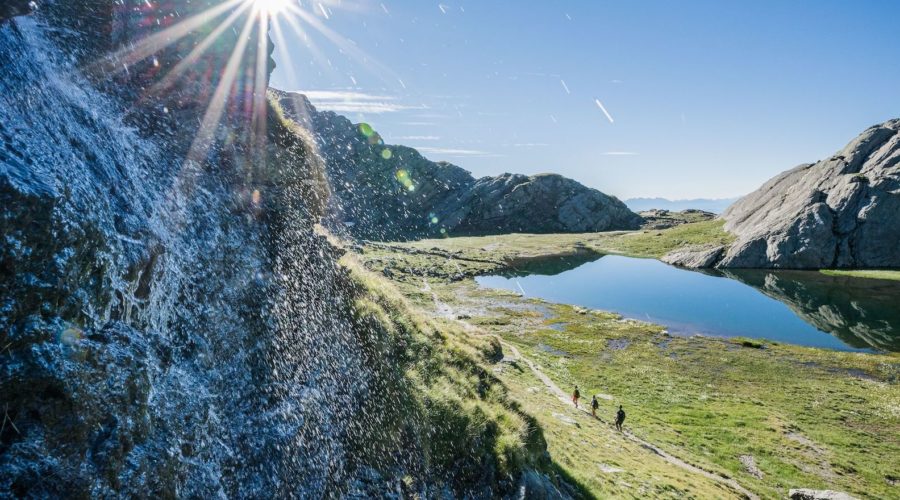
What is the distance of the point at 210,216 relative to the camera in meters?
13.9

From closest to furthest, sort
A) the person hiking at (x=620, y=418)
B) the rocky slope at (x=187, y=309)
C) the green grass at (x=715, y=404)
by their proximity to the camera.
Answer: the rocky slope at (x=187, y=309), the green grass at (x=715, y=404), the person hiking at (x=620, y=418)

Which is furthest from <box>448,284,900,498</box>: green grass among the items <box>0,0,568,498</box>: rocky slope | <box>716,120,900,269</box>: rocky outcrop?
<box>716,120,900,269</box>: rocky outcrop

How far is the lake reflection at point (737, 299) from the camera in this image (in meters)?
Result: 85.4

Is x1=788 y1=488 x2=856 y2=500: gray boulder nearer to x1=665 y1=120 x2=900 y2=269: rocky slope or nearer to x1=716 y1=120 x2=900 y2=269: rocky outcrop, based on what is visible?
x1=665 y1=120 x2=900 y2=269: rocky slope

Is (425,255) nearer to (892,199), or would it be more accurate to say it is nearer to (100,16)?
(100,16)

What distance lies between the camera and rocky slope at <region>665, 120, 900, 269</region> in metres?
158

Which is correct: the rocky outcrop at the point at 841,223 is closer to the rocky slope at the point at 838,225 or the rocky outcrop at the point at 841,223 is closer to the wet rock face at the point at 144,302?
the rocky slope at the point at 838,225

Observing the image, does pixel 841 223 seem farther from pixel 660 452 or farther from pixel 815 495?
pixel 660 452

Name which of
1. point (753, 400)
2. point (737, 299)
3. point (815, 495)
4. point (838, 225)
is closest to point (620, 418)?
point (815, 495)

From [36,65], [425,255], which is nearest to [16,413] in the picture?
[36,65]

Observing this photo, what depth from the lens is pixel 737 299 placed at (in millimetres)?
116125

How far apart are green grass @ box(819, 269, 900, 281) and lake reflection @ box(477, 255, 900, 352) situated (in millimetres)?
6652

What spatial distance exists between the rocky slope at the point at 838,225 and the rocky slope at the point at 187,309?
619 ft

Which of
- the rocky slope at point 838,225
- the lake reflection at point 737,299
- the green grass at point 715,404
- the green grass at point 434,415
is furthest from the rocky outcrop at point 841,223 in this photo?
the green grass at point 434,415
